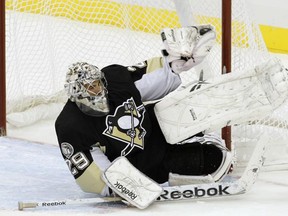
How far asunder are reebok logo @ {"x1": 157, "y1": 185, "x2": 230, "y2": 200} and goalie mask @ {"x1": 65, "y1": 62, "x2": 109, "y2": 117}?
29 cm

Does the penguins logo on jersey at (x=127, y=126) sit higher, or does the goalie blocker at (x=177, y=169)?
the penguins logo on jersey at (x=127, y=126)

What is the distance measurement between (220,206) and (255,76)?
0.40m

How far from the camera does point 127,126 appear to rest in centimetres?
272

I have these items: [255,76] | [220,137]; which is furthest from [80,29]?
[255,76]

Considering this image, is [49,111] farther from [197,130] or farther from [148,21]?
[197,130]

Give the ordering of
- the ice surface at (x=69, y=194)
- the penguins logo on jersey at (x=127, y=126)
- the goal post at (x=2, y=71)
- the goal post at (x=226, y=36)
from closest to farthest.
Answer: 1. the ice surface at (x=69, y=194)
2. the penguins logo on jersey at (x=127, y=126)
3. the goal post at (x=226, y=36)
4. the goal post at (x=2, y=71)

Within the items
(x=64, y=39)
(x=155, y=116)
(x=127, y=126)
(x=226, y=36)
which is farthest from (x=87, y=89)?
(x=64, y=39)

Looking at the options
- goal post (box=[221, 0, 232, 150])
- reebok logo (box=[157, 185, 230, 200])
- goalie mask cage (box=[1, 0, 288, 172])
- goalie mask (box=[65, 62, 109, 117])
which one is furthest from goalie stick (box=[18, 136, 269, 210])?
goalie mask cage (box=[1, 0, 288, 172])

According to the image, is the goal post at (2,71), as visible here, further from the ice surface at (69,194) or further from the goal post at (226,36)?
the goal post at (226,36)

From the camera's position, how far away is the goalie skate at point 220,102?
2730mm

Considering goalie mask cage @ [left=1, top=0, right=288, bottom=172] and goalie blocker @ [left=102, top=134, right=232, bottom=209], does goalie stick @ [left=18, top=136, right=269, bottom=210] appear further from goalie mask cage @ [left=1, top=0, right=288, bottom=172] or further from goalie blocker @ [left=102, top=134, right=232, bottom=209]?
goalie mask cage @ [left=1, top=0, right=288, bottom=172]

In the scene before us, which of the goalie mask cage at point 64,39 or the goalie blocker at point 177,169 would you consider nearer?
the goalie blocker at point 177,169

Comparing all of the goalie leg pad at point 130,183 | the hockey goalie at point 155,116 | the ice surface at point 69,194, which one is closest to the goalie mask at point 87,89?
the hockey goalie at point 155,116

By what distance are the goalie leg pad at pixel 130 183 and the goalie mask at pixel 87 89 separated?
0.16m
